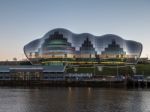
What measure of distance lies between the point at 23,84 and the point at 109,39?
5092 cm

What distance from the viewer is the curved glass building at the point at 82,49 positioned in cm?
13512

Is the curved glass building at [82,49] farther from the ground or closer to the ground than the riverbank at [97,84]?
farther from the ground

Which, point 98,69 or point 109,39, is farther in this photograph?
point 109,39

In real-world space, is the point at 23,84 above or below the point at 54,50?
below

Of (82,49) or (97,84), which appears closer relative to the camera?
(97,84)

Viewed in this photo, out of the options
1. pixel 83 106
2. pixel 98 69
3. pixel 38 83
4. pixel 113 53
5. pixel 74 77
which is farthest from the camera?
pixel 113 53

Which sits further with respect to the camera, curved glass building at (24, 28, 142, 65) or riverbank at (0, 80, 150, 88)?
curved glass building at (24, 28, 142, 65)

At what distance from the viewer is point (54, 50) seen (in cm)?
13712

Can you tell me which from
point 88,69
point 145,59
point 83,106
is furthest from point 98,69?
point 83,106

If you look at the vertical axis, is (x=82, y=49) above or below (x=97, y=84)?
above

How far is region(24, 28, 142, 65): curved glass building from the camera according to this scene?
135125mm

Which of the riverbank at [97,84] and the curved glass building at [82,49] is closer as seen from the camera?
the riverbank at [97,84]

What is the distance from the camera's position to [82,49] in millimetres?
135750

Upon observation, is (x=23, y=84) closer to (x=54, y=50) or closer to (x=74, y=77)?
(x=74, y=77)
